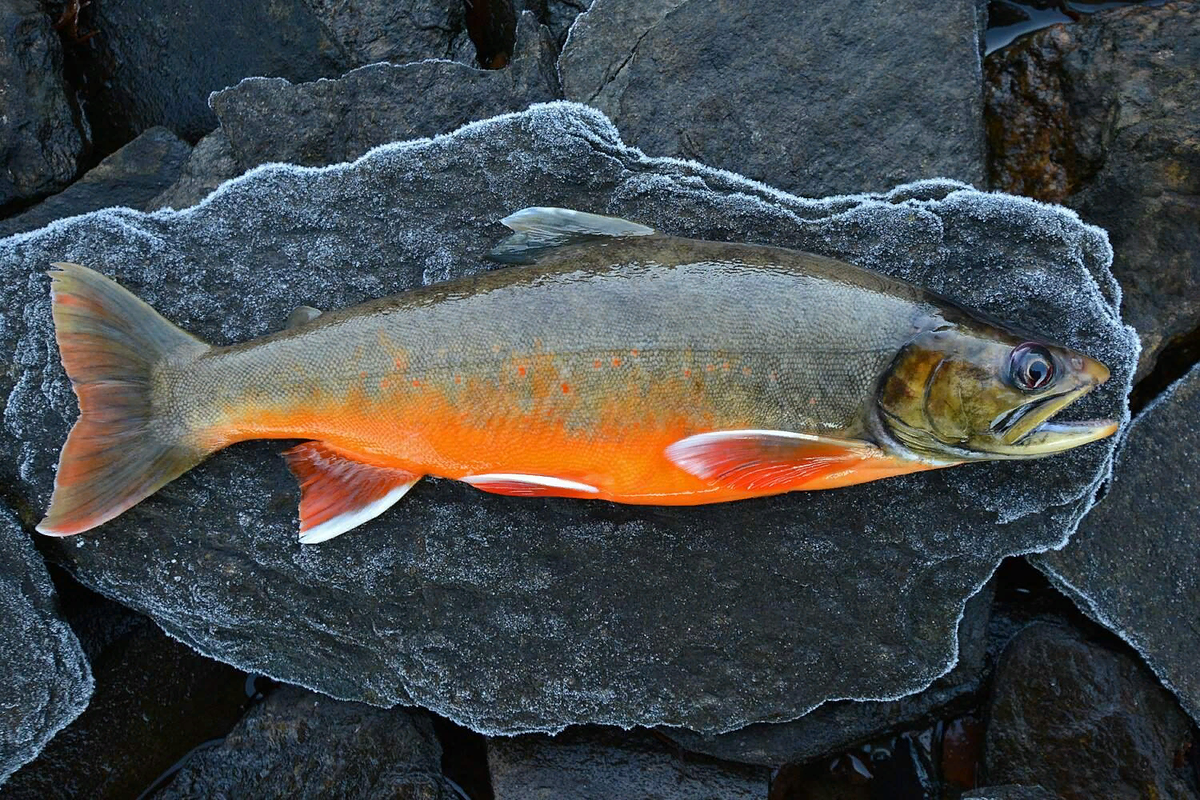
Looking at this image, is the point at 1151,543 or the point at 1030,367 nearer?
the point at 1030,367

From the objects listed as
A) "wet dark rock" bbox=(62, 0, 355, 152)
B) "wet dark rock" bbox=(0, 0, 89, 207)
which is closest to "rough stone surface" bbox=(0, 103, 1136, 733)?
"wet dark rock" bbox=(0, 0, 89, 207)

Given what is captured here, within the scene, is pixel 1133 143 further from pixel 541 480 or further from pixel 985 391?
pixel 541 480

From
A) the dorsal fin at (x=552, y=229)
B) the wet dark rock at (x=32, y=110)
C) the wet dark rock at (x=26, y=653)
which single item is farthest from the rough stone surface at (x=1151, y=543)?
the wet dark rock at (x=32, y=110)

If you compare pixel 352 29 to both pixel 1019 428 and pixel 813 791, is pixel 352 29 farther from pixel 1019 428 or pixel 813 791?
pixel 813 791

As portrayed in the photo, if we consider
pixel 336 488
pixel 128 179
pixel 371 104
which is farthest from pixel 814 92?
pixel 128 179

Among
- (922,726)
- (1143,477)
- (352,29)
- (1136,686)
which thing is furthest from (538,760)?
(352,29)

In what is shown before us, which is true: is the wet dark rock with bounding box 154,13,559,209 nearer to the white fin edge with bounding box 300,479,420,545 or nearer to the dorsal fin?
the dorsal fin
